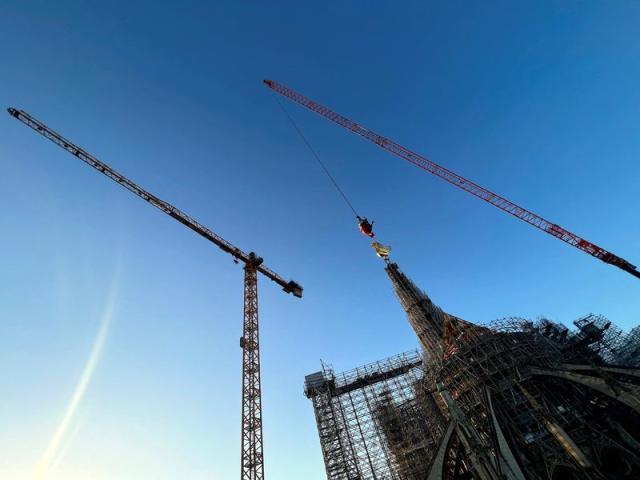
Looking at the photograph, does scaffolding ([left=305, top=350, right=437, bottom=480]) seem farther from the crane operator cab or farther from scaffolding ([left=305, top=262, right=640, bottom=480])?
the crane operator cab

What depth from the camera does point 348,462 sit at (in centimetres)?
4569

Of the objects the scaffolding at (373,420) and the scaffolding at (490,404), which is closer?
the scaffolding at (490,404)

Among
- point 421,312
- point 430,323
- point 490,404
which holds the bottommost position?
point 490,404

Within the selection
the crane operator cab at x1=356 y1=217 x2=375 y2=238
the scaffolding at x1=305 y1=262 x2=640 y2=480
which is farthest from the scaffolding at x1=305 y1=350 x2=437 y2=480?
the crane operator cab at x1=356 y1=217 x2=375 y2=238

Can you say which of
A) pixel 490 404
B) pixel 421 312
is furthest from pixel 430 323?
pixel 490 404

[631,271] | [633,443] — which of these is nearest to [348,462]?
[633,443]

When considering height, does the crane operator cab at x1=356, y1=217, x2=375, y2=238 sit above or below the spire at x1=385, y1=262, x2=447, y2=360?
above

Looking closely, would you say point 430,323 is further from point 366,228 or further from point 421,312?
point 366,228

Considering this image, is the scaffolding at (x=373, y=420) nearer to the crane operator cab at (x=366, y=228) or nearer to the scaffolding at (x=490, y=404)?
the scaffolding at (x=490, y=404)

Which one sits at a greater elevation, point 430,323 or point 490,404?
point 430,323

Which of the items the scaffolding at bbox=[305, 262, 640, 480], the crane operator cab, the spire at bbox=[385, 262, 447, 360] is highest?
the crane operator cab

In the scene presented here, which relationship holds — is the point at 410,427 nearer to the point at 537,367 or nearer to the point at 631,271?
the point at 537,367

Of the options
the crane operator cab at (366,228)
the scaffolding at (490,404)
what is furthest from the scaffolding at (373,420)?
the crane operator cab at (366,228)

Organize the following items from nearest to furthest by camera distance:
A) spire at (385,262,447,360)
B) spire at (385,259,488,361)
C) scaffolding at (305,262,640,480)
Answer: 1. scaffolding at (305,262,640,480)
2. spire at (385,259,488,361)
3. spire at (385,262,447,360)
